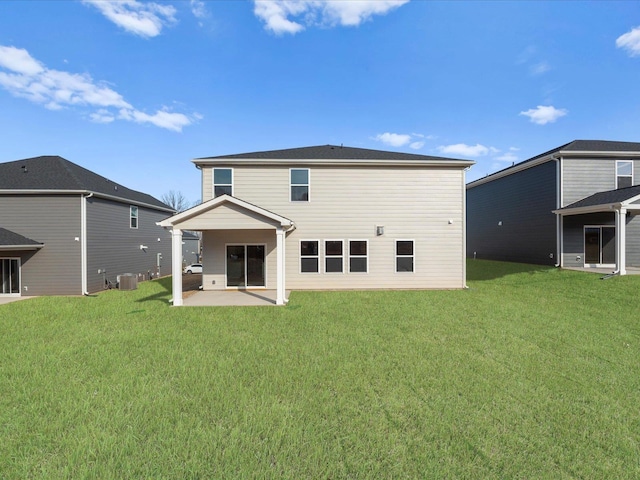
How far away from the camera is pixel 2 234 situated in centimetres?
1128

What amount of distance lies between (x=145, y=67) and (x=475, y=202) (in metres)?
23.5

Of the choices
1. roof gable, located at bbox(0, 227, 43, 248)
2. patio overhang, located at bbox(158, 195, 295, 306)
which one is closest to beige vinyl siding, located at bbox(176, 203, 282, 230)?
patio overhang, located at bbox(158, 195, 295, 306)

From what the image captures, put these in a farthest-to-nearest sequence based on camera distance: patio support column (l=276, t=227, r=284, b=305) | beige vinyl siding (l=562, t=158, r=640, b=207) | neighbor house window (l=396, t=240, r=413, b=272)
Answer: beige vinyl siding (l=562, t=158, r=640, b=207)
neighbor house window (l=396, t=240, r=413, b=272)
patio support column (l=276, t=227, r=284, b=305)

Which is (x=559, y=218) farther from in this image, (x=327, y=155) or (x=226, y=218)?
(x=226, y=218)

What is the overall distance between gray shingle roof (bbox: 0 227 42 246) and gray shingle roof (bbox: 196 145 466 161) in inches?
315

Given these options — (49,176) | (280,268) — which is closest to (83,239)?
(49,176)

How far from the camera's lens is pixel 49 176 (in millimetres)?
12438

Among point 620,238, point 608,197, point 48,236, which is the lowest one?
point 620,238

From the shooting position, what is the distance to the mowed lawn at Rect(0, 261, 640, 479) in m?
2.70

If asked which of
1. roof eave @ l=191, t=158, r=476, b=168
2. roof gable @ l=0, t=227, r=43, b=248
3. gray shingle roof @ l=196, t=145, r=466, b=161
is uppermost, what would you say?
gray shingle roof @ l=196, t=145, r=466, b=161

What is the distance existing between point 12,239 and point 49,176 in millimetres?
3109

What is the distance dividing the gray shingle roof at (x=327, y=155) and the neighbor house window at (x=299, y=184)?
0.58 metres

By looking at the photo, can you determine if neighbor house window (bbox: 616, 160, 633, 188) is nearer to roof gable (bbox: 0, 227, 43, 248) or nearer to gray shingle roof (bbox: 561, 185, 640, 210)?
gray shingle roof (bbox: 561, 185, 640, 210)

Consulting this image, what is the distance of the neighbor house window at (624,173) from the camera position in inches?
569
